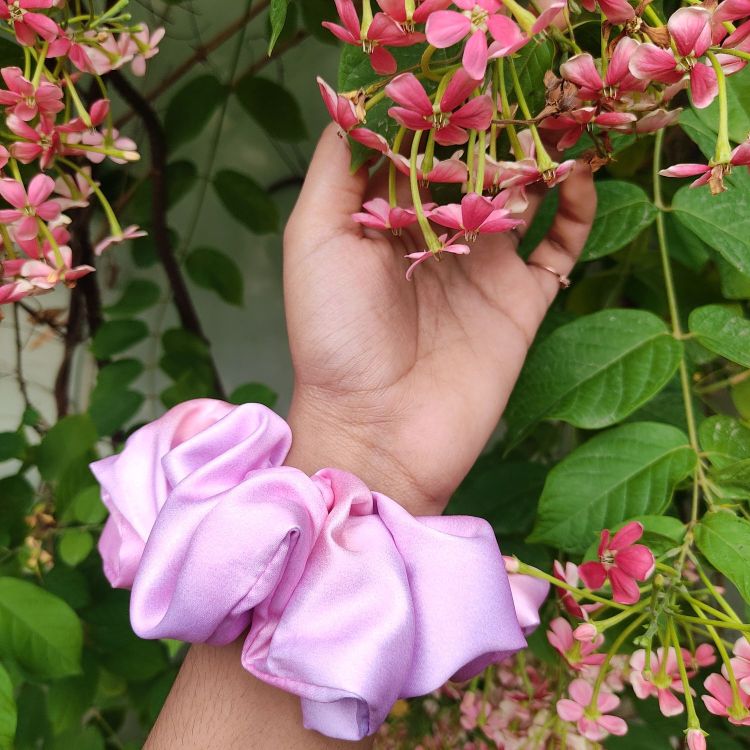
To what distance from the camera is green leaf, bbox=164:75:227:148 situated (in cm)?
88

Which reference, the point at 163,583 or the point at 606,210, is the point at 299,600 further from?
the point at 606,210

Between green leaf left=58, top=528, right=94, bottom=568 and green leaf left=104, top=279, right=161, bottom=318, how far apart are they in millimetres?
343

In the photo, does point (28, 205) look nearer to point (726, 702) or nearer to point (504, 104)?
point (504, 104)

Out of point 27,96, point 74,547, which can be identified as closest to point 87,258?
point 74,547

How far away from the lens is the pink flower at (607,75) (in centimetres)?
34

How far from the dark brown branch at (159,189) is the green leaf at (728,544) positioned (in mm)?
764

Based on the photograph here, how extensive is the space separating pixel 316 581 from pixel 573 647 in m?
0.19

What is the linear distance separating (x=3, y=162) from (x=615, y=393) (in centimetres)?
46

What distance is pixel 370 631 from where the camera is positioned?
43 cm

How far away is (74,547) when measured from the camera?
72 centimetres

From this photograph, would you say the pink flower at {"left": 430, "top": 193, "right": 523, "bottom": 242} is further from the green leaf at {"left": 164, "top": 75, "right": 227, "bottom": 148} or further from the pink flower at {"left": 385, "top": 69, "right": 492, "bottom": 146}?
the green leaf at {"left": 164, "top": 75, "right": 227, "bottom": 148}

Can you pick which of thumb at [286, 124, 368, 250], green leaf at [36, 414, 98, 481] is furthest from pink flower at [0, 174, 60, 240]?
green leaf at [36, 414, 98, 481]

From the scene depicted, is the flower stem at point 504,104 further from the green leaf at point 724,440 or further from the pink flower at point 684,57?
the green leaf at point 724,440

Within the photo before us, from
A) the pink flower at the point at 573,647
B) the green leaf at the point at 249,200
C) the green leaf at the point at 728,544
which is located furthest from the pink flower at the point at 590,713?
the green leaf at the point at 249,200
